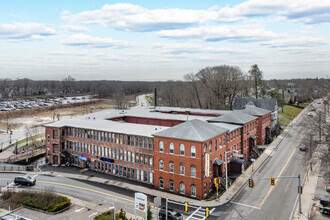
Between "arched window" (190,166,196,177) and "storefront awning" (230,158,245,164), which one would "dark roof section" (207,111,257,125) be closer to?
"storefront awning" (230,158,245,164)

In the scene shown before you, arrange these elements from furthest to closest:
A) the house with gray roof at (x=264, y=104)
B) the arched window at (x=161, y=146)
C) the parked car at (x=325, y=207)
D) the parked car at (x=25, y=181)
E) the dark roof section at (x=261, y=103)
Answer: the dark roof section at (x=261, y=103) → the house with gray roof at (x=264, y=104) → the parked car at (x=25, y=181) → the arched window at (x=161, y=146) → the parked car at (x=325, y=207)

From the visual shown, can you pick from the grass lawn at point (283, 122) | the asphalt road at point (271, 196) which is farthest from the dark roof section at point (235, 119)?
the grass lawn at point (283, 122)

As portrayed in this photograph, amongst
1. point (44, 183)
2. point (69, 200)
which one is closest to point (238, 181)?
point (69, 200)

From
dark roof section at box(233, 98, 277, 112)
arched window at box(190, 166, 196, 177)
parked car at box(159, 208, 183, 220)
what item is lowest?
parked car at box(159, 208, 183, 220)

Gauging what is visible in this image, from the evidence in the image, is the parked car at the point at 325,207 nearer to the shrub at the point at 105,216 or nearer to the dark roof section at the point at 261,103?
the shrub at the point at 105,216

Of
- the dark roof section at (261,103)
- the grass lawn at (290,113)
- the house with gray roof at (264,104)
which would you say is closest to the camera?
the house with gray roof at (264,104)

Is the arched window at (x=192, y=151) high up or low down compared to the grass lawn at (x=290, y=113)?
up

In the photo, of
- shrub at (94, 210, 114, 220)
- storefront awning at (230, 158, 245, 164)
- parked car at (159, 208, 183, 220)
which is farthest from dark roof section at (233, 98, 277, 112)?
shrub at (94, 210, 114, 220)

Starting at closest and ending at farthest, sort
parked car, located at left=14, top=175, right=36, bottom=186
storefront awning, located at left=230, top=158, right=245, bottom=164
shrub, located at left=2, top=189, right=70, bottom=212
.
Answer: shrub, located at left=2, top=189, right=70, bottom=212
parked car, located at left=14, top=175, right=36, bottom=186
storefront awning, located at left=230, top=158, right=245, bottom=164
